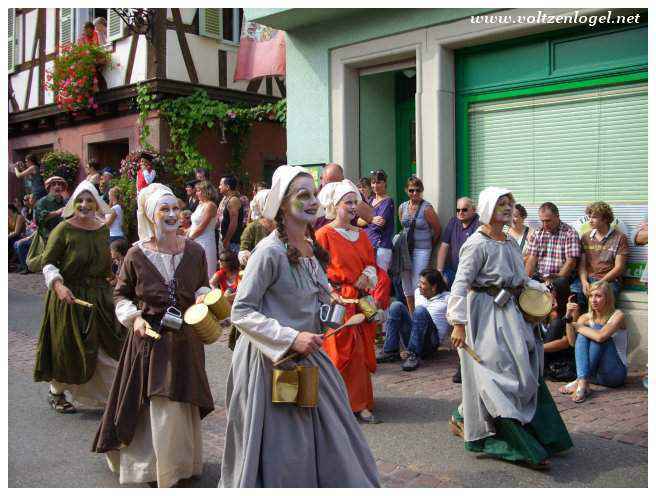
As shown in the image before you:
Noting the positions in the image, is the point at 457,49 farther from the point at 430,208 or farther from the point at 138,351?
the point at 138,351

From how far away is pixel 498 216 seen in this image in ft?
17.2

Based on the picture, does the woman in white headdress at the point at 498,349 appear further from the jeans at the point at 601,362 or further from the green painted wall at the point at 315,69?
the green painted wall at the point at 315,69

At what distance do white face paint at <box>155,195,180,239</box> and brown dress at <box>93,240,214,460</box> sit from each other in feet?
0.56

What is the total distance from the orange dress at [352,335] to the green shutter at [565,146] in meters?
3.21

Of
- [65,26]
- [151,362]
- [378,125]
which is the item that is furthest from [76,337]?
[65,26]

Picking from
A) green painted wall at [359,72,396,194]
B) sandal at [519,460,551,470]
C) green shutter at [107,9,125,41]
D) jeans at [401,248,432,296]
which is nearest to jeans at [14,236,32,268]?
green shutter at [107,9,125,41]

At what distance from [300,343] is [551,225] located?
492cm

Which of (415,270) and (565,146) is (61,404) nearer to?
(415,270)

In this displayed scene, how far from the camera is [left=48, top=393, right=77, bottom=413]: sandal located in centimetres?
636

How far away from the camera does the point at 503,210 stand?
17.2 feet

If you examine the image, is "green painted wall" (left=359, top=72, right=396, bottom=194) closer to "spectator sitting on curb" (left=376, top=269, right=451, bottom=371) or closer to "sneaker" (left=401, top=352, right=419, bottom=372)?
"spectator sitting on curb" (left=376, top=269, right=451, bottom=371)

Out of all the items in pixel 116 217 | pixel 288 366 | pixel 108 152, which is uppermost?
pixel 108 152

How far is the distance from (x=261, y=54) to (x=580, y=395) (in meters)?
9.96
